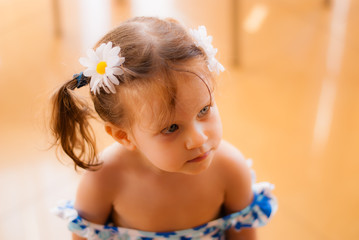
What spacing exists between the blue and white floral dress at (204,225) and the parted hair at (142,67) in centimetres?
22

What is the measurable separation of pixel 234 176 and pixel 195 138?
180mm

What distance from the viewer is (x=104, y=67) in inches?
26.2

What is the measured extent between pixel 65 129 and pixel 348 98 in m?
1.03

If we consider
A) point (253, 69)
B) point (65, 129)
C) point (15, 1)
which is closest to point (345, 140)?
point (253, 69)

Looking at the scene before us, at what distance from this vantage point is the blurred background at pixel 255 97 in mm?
1189

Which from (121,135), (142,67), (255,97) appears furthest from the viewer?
(255,97)

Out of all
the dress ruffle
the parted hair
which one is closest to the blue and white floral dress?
the dress ruffle

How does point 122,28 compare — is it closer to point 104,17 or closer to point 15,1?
point 104,17

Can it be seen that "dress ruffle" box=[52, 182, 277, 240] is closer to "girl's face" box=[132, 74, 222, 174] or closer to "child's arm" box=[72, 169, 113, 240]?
"child's arm" box=[72, 169, 113, 240]

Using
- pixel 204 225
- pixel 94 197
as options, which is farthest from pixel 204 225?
pixel 94 197

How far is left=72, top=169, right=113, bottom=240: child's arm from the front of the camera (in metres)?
0.80

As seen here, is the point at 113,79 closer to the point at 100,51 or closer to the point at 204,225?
the point at 100,51

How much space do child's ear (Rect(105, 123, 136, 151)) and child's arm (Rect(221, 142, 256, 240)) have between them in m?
0.17

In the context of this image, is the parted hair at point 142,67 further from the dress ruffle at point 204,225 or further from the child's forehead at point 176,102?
the dress ruffle at point 204,225
